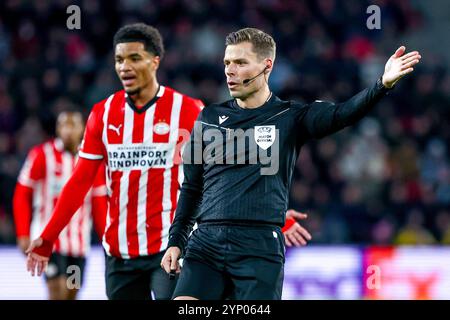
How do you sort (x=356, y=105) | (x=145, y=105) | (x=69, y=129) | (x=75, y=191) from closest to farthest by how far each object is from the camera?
(x=356, y=105) < (x=75, y=191) < (x=145, y=105) < (x=69, y=129)

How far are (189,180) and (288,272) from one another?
5.11 m

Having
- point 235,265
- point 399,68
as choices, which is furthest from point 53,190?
point 399,68

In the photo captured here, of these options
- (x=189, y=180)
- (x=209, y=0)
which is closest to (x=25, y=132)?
(x=209, y=0)

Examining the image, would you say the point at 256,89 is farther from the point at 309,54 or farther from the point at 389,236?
the point at 309,54

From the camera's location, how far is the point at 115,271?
18.2 feet

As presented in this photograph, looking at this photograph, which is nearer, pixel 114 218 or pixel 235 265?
pixel 235 265

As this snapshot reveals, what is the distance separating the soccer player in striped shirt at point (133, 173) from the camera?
17.9ft

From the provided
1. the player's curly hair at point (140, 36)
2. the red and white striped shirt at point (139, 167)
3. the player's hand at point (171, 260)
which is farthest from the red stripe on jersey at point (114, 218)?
the player's hand at point (171, 260)

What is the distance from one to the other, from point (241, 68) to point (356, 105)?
0.66 m

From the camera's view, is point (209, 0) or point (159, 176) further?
point (209, 0)

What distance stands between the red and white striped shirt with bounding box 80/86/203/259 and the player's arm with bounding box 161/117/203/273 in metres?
0.81

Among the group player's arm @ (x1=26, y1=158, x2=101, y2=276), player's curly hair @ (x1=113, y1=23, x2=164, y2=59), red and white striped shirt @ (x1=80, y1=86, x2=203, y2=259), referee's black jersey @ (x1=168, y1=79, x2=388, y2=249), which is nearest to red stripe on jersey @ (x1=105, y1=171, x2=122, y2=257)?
red and white striped shirt @ (x1=80, y1=86, x2=203, y2=259)

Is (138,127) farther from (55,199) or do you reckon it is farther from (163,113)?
(55,199)

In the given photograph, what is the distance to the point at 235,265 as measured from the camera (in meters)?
4.34
